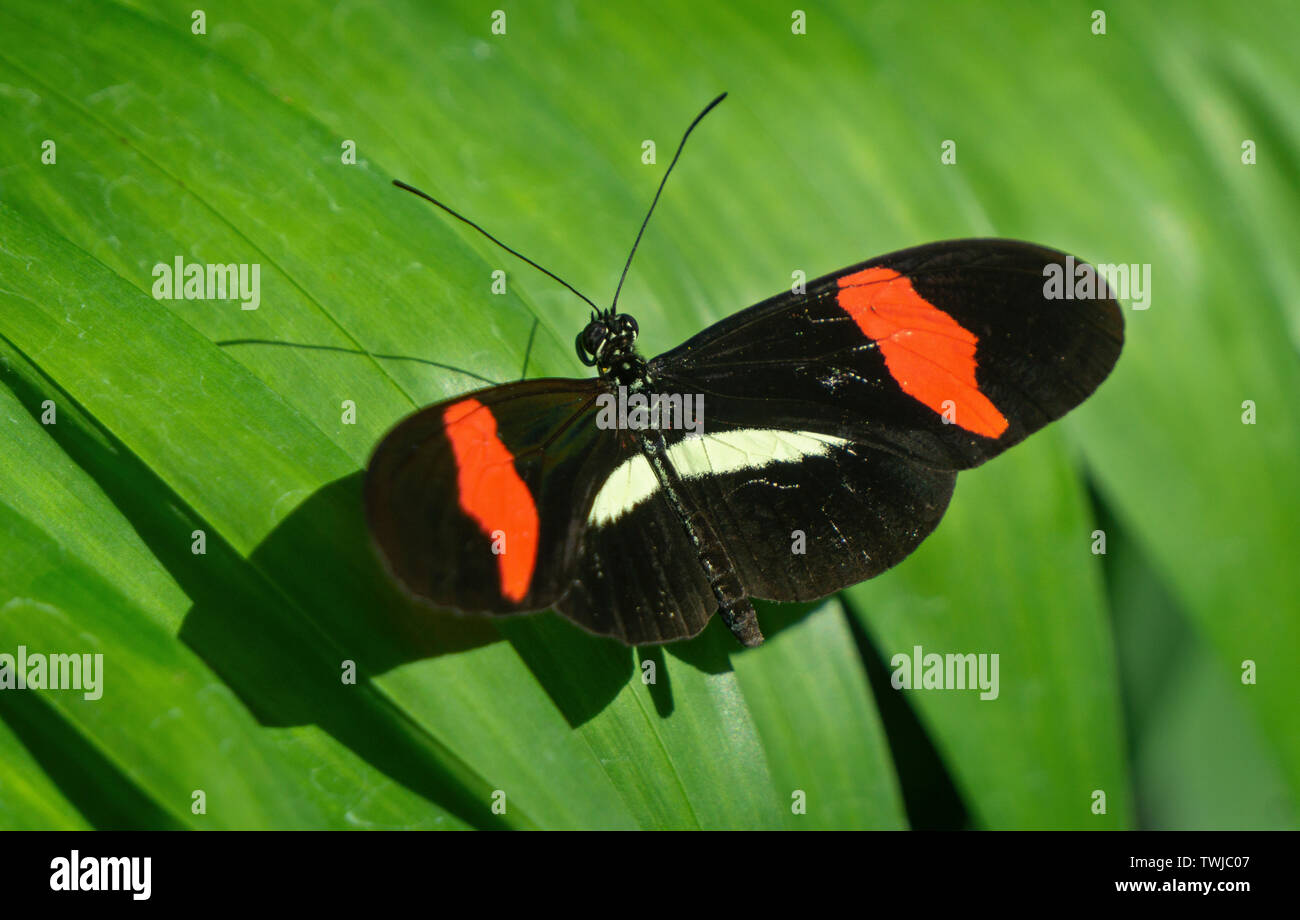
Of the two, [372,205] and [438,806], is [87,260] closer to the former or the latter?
[372,205]

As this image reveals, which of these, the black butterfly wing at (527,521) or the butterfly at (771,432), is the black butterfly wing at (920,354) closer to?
the butterfly at (771,432)

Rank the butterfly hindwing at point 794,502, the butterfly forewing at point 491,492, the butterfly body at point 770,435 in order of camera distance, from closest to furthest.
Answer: the butterfly forewing at point 491,492
the butterfly body at point 770,435
the butterfly hindwing at point 794,502

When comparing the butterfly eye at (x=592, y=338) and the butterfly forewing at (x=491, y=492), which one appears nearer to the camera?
the butterfly forewing at (x=491, y=492)

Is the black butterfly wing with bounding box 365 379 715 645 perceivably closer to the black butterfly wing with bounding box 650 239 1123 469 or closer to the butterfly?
the butterfly

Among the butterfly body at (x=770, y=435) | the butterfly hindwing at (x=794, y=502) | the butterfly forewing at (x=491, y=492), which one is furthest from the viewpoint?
the butterfly hindwing at (x=794, y=502)

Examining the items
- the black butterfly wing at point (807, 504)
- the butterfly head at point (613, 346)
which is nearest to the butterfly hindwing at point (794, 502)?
the black butterfly wing at point (807, 504)

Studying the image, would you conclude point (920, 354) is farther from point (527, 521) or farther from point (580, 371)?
point (527, 521)

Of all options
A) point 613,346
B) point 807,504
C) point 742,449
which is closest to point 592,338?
point 613,346
